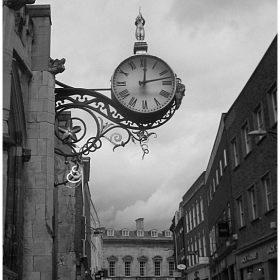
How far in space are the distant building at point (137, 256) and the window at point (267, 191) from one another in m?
73.9

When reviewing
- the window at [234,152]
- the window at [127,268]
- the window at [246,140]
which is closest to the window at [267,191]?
the window at [246,140]

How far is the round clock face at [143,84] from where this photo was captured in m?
8.93

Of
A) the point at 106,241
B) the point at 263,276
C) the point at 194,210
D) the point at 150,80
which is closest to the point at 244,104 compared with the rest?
the point at 263,276

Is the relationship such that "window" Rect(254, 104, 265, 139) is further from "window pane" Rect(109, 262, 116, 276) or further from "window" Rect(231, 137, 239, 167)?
"window pane" Rect(109, 262, 116, 276)

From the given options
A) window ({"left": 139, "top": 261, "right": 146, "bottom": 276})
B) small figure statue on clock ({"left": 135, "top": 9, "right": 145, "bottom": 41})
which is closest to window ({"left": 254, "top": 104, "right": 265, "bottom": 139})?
small figure statue on clock ({"left": 135, "top": 9, "right": 145, "bottom": 41})

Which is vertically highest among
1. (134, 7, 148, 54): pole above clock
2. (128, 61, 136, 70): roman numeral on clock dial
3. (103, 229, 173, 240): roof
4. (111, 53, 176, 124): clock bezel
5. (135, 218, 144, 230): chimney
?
(135, 218, 144, 230): chimney

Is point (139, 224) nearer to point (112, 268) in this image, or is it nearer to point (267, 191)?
point (112, 268)

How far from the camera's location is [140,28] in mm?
9414

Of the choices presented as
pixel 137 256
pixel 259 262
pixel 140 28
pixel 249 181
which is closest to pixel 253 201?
pixel 249 181

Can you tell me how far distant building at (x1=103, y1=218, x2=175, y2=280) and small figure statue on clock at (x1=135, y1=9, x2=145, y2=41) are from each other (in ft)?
290

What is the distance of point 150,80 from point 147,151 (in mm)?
1213

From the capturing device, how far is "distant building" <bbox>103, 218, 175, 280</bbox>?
96.1m

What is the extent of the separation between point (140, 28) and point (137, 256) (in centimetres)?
9211

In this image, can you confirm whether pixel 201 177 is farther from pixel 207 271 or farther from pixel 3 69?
pixel 3 69
